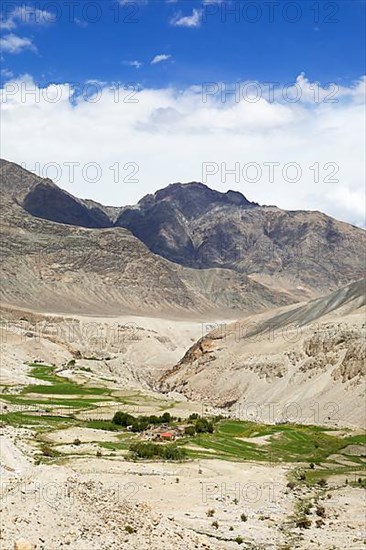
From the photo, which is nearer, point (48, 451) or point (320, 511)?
point (320, 511)

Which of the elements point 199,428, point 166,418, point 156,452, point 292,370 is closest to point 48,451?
point 156,452

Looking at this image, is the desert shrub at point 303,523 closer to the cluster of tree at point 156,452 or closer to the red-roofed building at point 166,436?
the cluster of tree at point 156,452

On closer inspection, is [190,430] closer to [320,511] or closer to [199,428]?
[199,428]

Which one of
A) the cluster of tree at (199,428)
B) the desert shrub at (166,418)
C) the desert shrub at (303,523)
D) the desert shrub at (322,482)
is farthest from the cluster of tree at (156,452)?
the desert shrub at (166,418)

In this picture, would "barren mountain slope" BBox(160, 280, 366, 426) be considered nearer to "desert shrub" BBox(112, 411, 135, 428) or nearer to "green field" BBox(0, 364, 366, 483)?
"green field" BBox(0, 364, 366, 483)

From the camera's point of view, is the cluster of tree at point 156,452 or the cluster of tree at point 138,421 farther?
the cluster of tree at point 138,421
